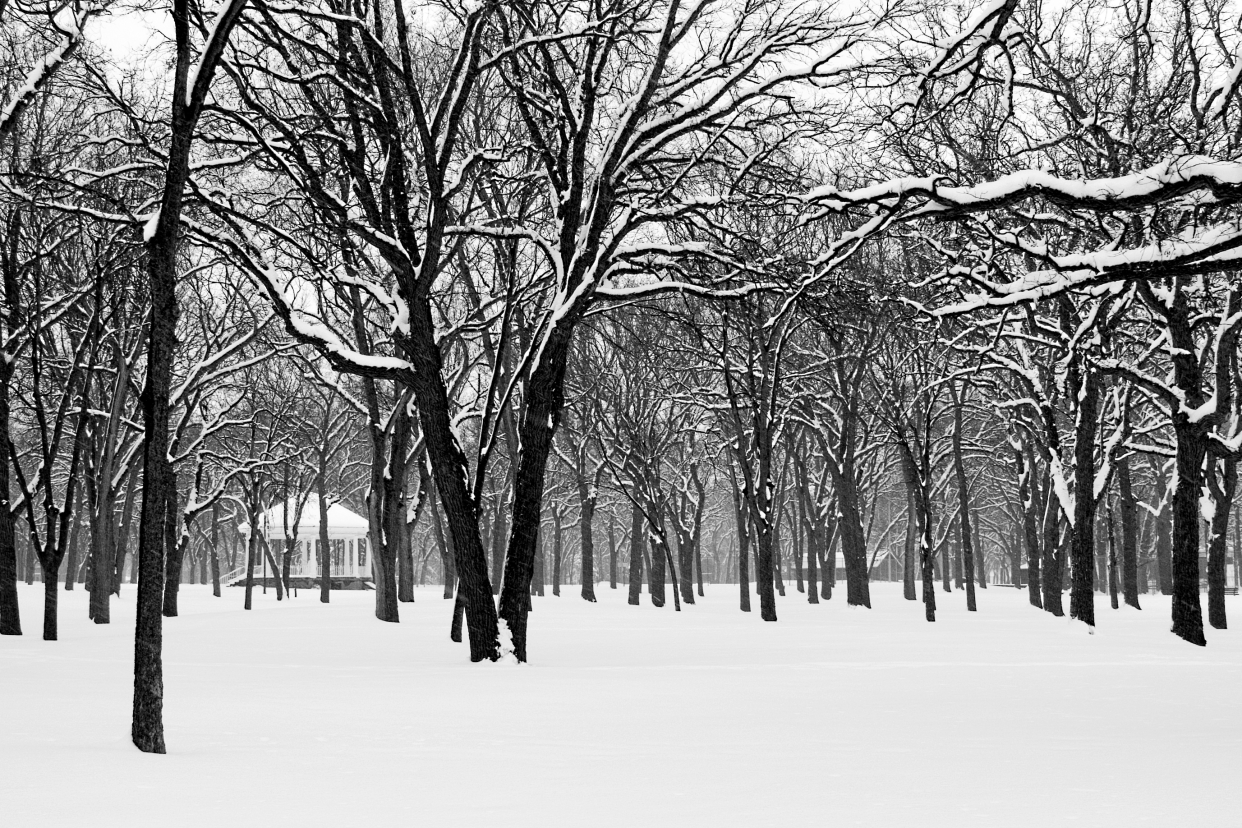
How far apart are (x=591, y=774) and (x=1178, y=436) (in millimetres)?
14429

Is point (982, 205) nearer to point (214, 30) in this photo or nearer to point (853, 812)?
point (853, 812)

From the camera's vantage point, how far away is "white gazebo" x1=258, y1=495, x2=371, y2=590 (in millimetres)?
54031

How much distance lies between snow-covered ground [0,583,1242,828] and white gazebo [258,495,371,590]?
36899mm

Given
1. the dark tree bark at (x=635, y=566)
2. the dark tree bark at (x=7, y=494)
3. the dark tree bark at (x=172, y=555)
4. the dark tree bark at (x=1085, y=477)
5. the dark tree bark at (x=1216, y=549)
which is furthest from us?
the dark tree bark at (x=635, y=566)

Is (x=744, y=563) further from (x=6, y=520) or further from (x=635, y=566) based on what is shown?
(x=6, y=520)

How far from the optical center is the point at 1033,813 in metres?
5.71

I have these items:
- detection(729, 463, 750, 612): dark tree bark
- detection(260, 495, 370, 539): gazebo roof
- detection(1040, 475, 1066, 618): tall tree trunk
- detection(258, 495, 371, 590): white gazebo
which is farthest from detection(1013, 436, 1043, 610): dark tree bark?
detection(260, 495, 370, 539): gazebo roof

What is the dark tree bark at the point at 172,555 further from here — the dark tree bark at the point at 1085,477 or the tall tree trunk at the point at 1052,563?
the tall tree trunk at the point at 1052,563

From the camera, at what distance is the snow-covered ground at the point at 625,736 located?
5.69 m

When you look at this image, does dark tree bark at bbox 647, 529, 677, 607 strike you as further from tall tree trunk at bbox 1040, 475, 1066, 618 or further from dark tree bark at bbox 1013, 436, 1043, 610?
tall tree trunk at bbox 1040, 475, 1066, 618

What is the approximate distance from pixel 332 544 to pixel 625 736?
182ft

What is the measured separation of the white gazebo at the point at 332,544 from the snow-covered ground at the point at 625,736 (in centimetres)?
3690

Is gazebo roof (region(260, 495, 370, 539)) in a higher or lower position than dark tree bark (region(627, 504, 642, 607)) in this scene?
higher

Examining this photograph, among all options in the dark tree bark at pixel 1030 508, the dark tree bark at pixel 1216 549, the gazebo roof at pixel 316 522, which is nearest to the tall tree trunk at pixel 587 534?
the dark tree bark at pixel 1030 508
